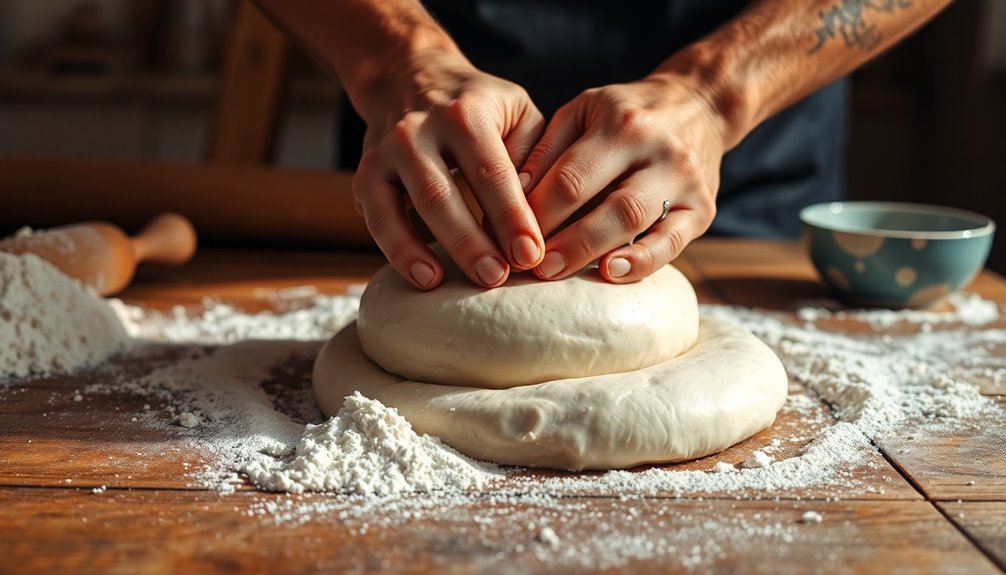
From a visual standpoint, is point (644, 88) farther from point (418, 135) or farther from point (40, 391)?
point (40, 391)

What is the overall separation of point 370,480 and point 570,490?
19cm

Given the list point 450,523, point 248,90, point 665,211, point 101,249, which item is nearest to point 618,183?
point 665,211

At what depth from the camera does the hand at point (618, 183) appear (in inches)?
42.6

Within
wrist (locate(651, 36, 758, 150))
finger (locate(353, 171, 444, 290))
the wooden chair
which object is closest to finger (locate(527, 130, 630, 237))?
finger (locate(353, 171, 444, 290))

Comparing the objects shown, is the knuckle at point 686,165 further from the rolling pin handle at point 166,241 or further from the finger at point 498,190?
the rolling pin handle at point 166,241

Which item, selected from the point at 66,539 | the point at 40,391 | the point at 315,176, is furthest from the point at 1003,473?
the point at 315,176

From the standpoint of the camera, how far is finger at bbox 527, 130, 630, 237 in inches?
42.9

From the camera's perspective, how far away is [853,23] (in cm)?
158

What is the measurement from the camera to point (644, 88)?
4.05 feet

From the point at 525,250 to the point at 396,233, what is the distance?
0.52 ft

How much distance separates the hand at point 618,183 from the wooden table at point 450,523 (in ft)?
0.80

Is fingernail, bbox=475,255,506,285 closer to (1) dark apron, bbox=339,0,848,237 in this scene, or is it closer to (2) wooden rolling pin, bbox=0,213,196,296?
(2) wooden rolling pin, bbox=0,213,196,296

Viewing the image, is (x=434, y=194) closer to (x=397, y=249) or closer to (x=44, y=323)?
(x=397, y=249)

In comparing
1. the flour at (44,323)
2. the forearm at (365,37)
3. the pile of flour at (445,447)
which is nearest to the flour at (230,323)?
the pile of flour at (445,447)
